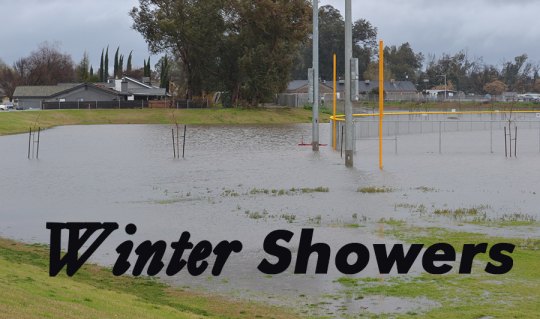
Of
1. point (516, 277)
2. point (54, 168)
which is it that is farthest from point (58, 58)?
point (516, 277)

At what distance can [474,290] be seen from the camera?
12.3 metres

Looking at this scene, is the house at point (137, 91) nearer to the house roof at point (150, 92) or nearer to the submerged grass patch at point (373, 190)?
the house roof at point (150, 92)

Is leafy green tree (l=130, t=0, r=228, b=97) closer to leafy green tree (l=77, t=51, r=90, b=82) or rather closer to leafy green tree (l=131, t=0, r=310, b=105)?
leafy green tree (l=131, t=0, r=310, b=105)

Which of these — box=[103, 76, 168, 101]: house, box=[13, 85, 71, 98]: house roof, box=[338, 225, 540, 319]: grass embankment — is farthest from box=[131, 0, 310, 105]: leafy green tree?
box=[338, 225, 540, 319]: grass embankment

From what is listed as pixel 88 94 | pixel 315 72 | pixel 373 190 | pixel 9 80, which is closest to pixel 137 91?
pixel 88 94

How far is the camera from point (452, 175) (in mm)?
30625

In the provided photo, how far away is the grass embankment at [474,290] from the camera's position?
36.7 ft

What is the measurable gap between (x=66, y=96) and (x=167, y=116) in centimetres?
2326

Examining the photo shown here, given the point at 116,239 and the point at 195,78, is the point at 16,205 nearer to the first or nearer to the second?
the point at 116,239

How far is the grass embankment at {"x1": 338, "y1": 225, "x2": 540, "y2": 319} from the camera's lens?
1117cm

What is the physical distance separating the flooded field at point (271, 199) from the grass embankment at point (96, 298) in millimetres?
562

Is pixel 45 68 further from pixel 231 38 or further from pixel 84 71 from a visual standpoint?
pixel 231 38

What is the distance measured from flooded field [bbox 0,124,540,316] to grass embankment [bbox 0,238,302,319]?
56 cm

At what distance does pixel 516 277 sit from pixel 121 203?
12700 millimetres
